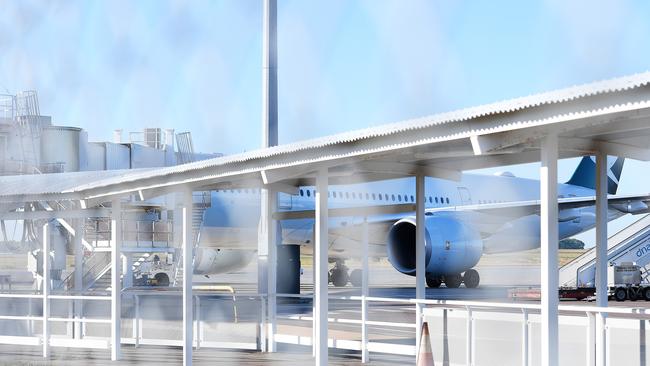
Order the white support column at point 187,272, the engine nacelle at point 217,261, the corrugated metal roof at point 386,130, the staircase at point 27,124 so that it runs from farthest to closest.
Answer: the engine nacelle at point 217,261 → the staircase at point 27,124 → the white support column at point 187,272 → the corrugated metal roof at point 386,130

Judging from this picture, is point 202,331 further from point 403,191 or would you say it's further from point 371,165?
point 403,191

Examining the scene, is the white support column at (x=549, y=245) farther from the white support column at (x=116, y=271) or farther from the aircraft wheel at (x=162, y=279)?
the aircraft wheel at (x=162, y=279)

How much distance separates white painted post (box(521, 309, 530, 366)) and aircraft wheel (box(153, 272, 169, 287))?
32801 mm

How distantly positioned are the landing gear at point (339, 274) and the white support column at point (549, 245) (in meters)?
38.3

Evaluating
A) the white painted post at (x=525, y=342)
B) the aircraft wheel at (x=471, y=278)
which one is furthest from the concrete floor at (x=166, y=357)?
the aircraft wheel at (x=471, y=278)

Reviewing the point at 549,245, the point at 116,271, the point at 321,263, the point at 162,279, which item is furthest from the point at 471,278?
the point at 549,245

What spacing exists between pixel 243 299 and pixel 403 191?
83.7 feet

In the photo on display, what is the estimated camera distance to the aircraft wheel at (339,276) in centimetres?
4906

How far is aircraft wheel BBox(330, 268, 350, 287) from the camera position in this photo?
4906 centimetres

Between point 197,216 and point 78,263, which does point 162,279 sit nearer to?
point 197,216

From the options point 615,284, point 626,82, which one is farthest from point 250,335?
point 615,284

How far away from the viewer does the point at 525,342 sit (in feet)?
43.6

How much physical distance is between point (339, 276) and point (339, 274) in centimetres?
16

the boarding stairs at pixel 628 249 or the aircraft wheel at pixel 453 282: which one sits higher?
the boarding stairs at pixel 628 249
